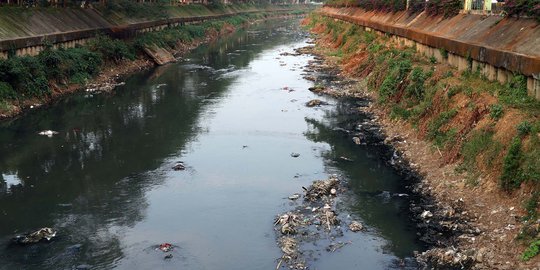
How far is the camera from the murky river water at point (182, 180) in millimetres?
10891

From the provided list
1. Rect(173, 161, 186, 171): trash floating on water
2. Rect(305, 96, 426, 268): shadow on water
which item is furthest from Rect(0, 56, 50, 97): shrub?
Rect(305, 96, 426, 268): shadow on water

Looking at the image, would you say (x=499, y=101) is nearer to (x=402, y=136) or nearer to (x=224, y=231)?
(x=402, y=136)

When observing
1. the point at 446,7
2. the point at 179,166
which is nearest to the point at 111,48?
the point at 179,166

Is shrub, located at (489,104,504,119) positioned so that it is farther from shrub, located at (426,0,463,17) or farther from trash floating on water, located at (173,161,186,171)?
shrub, located at (426,0,463,17)

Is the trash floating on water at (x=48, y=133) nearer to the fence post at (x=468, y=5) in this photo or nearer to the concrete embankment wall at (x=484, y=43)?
the concrete embankment wall at (x=484, y=43)

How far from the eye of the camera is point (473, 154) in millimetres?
13211

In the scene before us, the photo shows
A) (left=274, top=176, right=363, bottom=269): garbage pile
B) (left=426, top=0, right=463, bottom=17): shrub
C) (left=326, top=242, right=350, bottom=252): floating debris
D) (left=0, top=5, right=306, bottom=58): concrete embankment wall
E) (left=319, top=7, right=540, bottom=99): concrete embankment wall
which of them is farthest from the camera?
(left=0, top=5, right=306, bottom=58): concrete embankment wall

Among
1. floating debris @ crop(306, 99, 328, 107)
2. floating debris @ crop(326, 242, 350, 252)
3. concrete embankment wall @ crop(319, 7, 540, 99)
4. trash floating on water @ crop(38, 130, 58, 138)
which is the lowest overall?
floating debris @ crop(326, 242, 350, 252)

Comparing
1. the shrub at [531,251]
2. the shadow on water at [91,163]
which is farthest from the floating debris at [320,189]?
the shrub at [531,251]

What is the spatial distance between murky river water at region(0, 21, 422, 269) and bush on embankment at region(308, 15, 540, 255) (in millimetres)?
1865

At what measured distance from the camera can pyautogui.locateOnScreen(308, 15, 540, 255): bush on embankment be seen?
11.5 metres

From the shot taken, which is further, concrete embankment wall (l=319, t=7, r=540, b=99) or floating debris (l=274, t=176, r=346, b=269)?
concrete embankment wall (l=319, t=7, r=540, b=99)

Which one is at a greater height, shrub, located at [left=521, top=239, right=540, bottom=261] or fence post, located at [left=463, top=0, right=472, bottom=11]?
fence post, located at [left=463, top=0, right=472, bottom=11]

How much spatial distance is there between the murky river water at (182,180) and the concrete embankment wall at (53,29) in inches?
137
